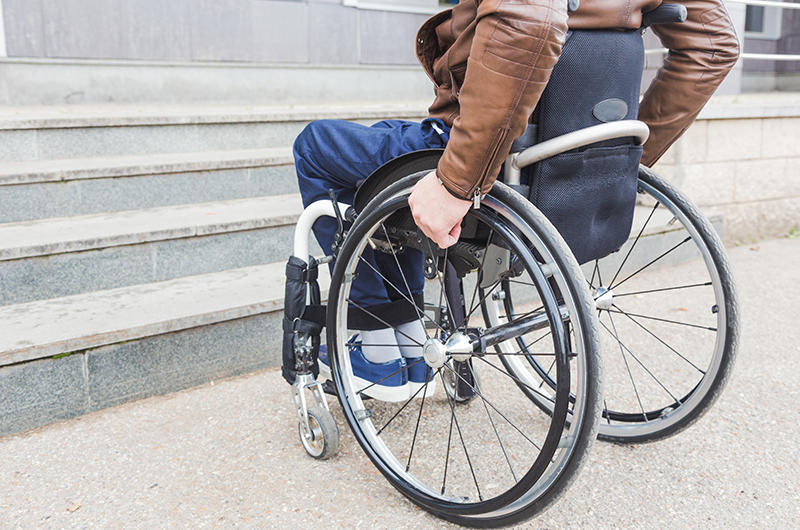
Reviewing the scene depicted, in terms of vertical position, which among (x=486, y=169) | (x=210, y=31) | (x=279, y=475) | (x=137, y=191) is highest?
(x=210, y=31)

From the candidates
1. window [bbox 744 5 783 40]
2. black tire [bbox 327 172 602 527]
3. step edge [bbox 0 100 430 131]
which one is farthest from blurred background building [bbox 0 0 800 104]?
window [bbox 744 5 783 40]

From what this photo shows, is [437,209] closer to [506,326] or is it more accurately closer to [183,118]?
[506,326]

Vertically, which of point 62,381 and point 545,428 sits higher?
point 62,381

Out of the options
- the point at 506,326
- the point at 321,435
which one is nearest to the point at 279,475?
the point at 321,435

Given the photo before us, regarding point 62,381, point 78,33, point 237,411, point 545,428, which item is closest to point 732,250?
point 545,428

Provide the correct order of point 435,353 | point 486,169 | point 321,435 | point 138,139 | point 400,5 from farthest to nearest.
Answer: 1. point 400,5
2. point 138,139
3. point 321,435
4. point 435,353
5. point 486,169

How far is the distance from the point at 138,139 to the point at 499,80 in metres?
2.71

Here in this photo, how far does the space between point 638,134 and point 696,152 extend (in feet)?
9.59

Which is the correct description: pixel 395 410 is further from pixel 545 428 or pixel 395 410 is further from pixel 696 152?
pixel 696 152

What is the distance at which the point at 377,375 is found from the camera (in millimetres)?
1957

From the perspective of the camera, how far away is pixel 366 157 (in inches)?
67.1

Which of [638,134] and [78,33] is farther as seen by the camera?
[78,33]

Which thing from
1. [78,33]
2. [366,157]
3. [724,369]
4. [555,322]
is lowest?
[724,369]

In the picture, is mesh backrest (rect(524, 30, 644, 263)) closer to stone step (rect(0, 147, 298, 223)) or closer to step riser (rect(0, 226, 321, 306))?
step riser (rect(0, 226, 321, 306))
